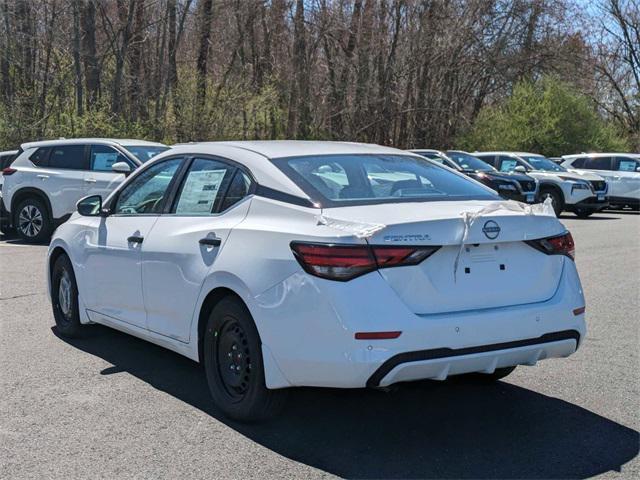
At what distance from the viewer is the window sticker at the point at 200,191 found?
5371 millimetres

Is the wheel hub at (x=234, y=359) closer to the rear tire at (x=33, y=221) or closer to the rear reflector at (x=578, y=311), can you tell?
the rear reflector at (x=578, y=311)

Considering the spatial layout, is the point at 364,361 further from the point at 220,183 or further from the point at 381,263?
the point at 220,183

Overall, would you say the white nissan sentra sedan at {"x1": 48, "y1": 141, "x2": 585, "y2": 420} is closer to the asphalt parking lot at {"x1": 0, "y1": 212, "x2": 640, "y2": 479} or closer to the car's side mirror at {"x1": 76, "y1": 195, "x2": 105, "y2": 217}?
the asphalt parking lot at {"x1": 0, "y1": 212, "x2": 640, "y2": 479}

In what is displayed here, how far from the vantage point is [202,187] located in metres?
5.51

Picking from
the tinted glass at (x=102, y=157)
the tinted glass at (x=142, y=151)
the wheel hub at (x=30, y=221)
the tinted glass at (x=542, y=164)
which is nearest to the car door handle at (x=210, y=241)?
the tinted glass at (x=142, y=151)

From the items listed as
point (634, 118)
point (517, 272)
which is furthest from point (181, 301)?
point (634, 118)

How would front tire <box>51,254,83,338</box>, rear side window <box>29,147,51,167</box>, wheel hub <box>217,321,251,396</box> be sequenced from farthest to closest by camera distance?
rear side window <box>29,147,51,167</box>
front tire <box>51,254,83,338</box>
wheel hub <box>217,321,251,396</box>

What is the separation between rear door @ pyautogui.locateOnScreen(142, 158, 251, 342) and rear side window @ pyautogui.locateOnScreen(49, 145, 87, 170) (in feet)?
30.5

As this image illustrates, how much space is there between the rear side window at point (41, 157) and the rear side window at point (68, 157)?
0.08 m

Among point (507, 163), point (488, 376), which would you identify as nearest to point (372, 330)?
point (488, 376)

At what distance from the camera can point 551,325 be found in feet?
15.3

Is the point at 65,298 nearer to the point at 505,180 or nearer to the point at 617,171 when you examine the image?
the point at 505,180

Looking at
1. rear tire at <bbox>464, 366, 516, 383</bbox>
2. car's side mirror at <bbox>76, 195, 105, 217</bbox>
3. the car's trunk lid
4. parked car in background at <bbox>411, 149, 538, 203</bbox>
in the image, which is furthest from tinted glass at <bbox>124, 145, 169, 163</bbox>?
the car's trunk lid

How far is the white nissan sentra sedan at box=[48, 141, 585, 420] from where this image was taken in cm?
424
